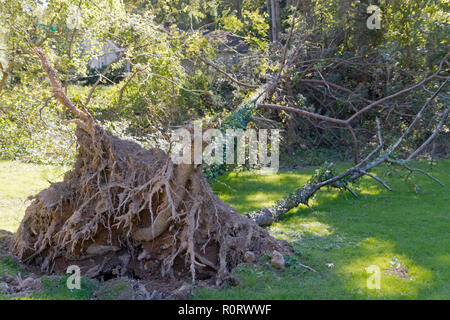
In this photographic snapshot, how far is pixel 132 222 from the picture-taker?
620cm

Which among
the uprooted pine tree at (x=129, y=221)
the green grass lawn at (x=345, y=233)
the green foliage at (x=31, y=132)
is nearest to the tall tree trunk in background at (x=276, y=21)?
the green grass lawn at (x=345, y=233)

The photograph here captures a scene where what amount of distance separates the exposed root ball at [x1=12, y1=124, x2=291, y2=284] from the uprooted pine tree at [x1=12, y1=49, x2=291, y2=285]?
0.04ft

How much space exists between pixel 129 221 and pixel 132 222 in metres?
0.13

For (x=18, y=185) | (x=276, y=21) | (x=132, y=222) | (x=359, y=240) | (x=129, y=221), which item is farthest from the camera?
(x=276, y=21)

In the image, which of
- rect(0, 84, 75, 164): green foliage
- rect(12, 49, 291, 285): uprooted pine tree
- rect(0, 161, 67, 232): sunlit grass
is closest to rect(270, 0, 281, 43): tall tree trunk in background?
rect(0, 161, 67, 232): sunlit grass

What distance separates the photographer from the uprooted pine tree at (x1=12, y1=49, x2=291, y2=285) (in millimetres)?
6008

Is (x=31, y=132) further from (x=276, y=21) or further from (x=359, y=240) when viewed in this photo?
(x=276, y=21)

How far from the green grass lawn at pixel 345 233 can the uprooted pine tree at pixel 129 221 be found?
615 millimetres

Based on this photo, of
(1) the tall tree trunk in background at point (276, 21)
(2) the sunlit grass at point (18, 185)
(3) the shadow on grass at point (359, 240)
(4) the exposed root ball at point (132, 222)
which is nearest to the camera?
(3) the shadow on grass at point (359, 240)

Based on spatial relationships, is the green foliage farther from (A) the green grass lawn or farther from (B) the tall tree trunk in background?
(B) the tall tree trunk in background

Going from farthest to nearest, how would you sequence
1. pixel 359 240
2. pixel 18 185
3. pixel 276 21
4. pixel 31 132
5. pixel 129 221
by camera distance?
pixel 276 21 → pixel 18 185 → pixel 31 132 → pixel 359 240 → pixel 129 221

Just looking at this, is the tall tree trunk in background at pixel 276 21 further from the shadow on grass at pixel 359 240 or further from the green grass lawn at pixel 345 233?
the shadow on grass at pixel 359 240

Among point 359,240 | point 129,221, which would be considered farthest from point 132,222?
point 359,240

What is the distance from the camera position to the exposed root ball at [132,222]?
19.7 ft
